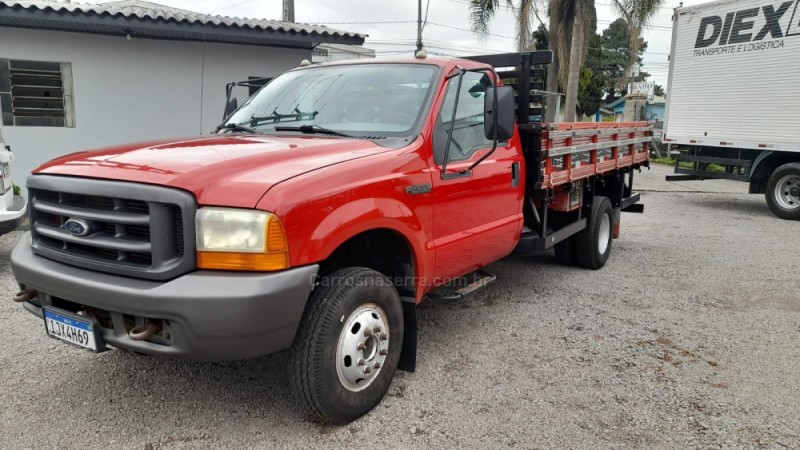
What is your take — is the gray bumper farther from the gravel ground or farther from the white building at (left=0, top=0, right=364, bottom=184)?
the white building at (left=0, top=0, right=364, bottom=184)

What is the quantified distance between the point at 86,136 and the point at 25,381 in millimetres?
6571

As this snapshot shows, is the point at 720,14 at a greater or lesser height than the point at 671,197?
greater

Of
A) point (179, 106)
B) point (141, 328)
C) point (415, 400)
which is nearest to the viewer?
point (141, 328)

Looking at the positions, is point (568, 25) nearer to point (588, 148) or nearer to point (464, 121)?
point (588, 148)

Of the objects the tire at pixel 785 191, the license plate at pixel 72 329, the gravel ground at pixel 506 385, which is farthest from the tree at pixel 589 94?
the license plate at pixel 72 329

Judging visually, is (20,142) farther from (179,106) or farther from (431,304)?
(431,304)

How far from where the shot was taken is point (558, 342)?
4.26 metres

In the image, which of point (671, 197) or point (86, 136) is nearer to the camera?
point (86, 136)

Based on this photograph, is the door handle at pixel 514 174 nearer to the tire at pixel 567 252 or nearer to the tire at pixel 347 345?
the tire at pixel 347 345

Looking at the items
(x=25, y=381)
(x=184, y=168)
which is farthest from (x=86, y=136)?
(x=184, y=168)

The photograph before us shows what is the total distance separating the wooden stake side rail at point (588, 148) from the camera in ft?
15.8

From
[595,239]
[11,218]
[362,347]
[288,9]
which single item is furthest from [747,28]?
[288,9]

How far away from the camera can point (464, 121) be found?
3.90 metres

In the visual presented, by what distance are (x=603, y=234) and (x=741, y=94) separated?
21.3 ft
